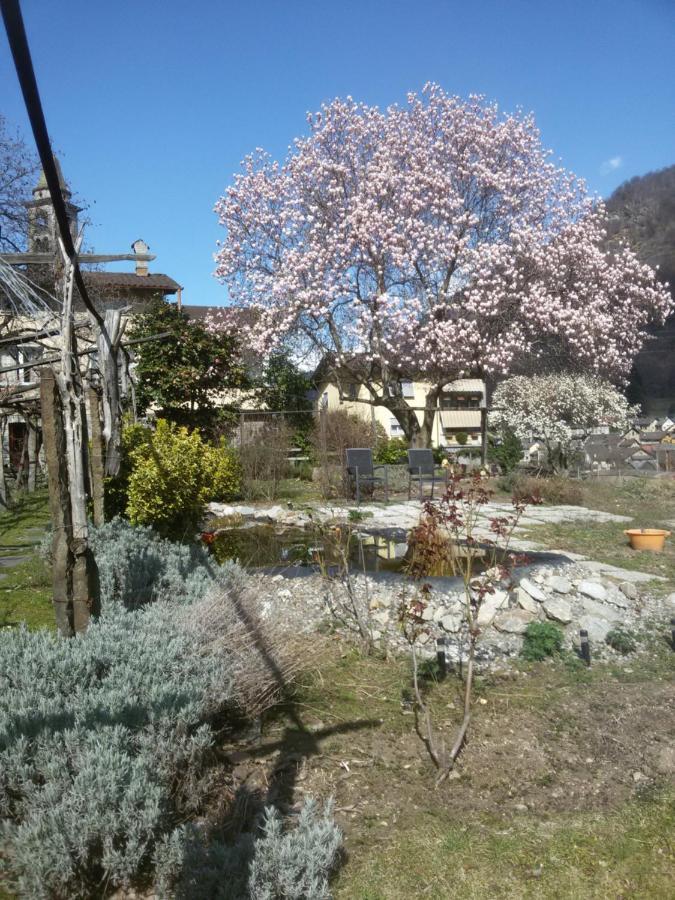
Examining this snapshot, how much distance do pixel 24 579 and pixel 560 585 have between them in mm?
4468

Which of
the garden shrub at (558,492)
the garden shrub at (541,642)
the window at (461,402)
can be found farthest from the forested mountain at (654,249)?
the garden shrub at (541,642)

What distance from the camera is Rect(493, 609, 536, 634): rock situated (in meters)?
4.77

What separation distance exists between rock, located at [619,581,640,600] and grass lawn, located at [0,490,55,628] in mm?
4328

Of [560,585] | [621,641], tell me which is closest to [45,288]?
[560,585]

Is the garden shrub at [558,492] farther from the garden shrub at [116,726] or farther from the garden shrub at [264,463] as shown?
the garden shrub at [116,726]

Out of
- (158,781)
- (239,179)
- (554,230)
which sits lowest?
(158,781)

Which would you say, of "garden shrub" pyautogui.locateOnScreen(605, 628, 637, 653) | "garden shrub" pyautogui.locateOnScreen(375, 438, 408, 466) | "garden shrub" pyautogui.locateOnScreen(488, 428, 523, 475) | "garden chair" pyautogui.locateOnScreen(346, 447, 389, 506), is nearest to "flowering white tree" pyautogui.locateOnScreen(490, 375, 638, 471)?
"garden shrub" pyautogui.locateOnScreen(488, 428, 523, 475)

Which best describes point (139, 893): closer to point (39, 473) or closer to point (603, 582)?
point (603, 582)

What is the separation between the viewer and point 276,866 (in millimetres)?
1942

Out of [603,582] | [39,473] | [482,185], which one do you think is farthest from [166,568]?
[482,185]

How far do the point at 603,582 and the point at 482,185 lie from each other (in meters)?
12.6

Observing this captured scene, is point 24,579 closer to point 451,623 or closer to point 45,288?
point 451,623

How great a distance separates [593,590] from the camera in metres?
5.65

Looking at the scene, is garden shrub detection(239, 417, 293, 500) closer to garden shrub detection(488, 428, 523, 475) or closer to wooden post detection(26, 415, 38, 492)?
wooden post detection(26, 415, 38, 492)
